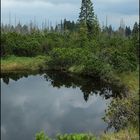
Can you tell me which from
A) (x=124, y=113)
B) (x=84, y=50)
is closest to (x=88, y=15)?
(x=84, y=50)

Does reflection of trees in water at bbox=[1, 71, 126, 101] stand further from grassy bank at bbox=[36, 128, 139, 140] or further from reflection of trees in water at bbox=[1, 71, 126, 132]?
grassy bank at bbox=[36, 128, 139, 140]

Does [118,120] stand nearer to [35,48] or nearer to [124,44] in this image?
[124,44]

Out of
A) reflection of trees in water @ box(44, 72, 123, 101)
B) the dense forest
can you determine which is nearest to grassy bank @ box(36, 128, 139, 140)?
the dense forest

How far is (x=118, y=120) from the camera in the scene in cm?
1845

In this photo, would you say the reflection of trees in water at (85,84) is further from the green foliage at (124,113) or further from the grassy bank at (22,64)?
the green foliage at (124,113)

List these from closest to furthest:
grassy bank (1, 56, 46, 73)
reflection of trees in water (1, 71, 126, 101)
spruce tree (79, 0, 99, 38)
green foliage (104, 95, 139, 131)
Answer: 1. green foliage (104, 95, 139, 131)
2. reflection of trees in water (1, 71, 126, 101)
3. grassy bank (1, 56, 46, 73)
4. spruce tree (79, 0, 99, 38)

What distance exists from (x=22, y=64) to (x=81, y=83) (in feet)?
Answer: 41.8

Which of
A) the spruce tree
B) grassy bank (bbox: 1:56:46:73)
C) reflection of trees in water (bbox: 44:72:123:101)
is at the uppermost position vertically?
the spruce tree

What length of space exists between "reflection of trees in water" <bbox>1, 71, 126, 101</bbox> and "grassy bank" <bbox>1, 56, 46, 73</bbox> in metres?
2.36

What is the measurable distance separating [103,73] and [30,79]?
8.95m

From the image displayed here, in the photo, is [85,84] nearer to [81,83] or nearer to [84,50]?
[81,83]

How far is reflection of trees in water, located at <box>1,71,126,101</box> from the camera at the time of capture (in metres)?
35.8

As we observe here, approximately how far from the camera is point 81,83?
41.3 metres

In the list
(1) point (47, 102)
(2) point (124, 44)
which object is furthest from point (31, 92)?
(2) point (124, 44)
